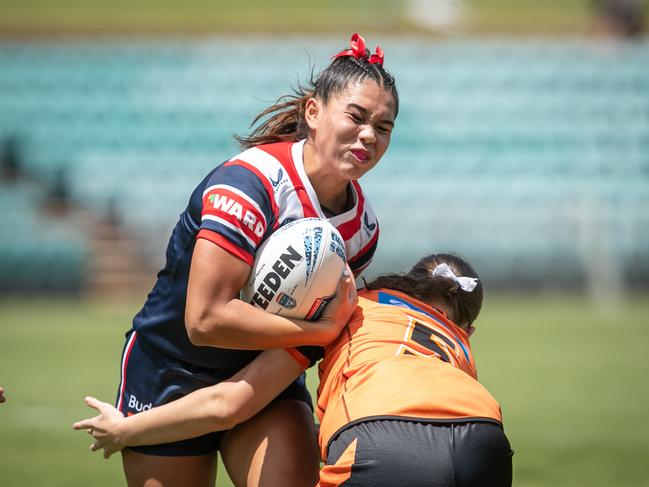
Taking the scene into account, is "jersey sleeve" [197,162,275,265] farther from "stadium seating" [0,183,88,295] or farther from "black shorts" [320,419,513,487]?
"stadium seating" [0,183,88,295]

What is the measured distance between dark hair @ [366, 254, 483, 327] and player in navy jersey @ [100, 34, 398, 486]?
0.22 m

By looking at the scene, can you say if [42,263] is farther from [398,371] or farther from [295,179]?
[398,371]

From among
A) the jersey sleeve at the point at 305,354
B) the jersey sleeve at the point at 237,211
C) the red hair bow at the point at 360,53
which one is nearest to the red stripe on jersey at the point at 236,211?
the jersey sleeve at the point at 237,211

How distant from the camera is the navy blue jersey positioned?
3273mm

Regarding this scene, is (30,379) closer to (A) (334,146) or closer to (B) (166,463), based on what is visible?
(B) (166,463)

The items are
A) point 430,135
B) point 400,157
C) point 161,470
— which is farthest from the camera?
point 430,135

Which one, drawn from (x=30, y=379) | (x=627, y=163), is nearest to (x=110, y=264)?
(x=30, y=379)

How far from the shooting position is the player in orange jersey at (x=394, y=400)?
2.89 metres

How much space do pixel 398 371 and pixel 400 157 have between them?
15196 millimetres

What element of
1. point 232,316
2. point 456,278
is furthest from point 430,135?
point 232,316

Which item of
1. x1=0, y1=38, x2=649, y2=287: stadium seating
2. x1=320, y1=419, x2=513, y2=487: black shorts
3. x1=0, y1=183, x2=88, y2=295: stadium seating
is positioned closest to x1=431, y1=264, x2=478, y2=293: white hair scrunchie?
x1=320, y1=419, x2=513, y2=487: black shorts

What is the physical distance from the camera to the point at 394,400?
2.95m

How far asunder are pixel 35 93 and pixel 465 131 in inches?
335

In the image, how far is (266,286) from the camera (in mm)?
3311
